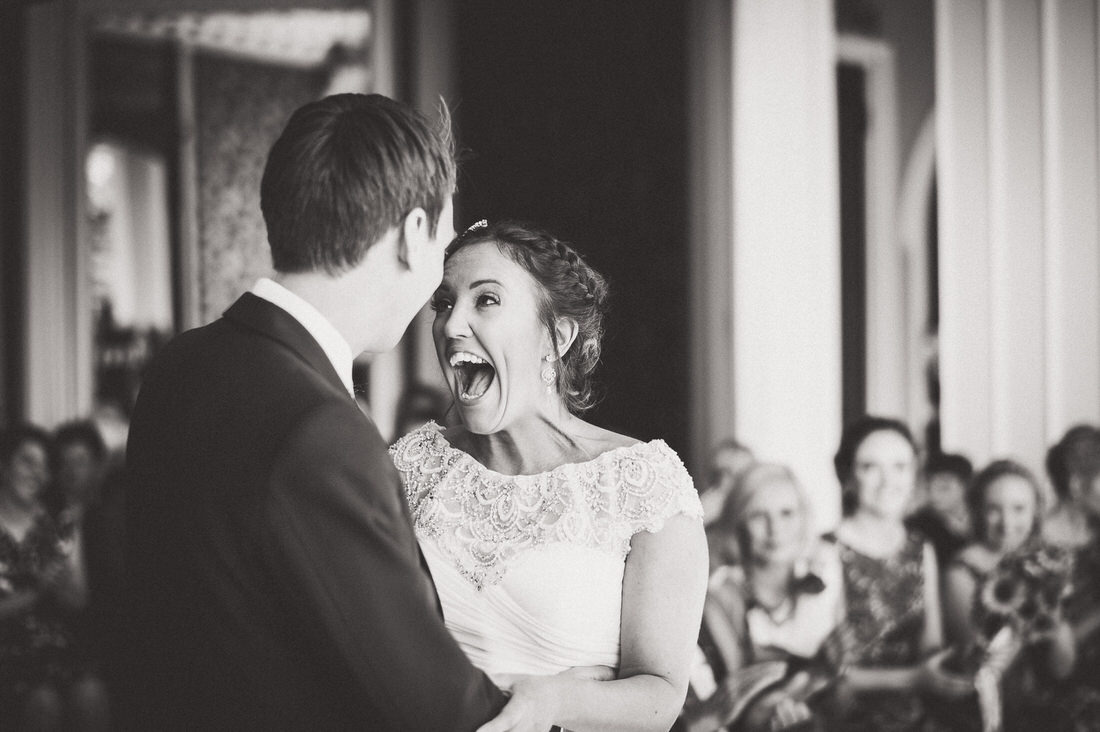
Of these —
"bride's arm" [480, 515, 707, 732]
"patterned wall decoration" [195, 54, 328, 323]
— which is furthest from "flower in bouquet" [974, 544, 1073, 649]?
"patterned wall decoration" [195, 54, 328, 323]

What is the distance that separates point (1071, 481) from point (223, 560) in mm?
3983

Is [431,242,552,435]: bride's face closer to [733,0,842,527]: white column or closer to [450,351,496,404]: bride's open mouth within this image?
[450,351,496,404]: bride's open mouth

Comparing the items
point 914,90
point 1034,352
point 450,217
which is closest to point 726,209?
point 914,90

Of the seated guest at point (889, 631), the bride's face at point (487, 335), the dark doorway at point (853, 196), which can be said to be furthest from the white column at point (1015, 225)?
the bride's face at point (487, 335)

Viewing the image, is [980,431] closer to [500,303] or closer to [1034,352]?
[1034,352]

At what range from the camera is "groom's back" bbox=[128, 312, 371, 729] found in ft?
3.88

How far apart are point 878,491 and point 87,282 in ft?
17.3

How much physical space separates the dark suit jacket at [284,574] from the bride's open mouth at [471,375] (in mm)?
792

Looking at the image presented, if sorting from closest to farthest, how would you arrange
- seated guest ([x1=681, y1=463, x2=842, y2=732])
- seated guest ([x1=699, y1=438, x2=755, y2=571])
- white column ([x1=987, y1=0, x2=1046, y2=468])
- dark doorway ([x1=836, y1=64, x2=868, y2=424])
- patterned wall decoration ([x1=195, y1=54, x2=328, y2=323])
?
seated guest ([x1=681, y1=463, x2=842, y2=732]) → seated guest ([x1=699, y1=438, x2=755, y2=571]) → white column ([x1=987, y1=0, x2=1046, y2=468]) → dark doorway ([x1=836, y1=64, x2=868, y2=424]) → patterned wall decoration ([x1=195, y1=54, x2=328, y2=323])

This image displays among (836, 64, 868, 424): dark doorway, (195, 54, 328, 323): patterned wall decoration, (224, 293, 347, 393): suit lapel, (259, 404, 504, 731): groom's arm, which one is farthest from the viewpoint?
(195, 54, 328, 323): patterned wall decoration

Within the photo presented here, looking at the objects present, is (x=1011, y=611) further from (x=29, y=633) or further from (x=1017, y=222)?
(x=29, y=633)

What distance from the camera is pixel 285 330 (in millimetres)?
1275

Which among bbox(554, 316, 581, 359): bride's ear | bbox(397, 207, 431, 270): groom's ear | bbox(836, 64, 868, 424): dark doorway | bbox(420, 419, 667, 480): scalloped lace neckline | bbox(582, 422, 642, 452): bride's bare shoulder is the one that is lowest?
bbox(420, 419, 667, 480): scalloped lace neckline

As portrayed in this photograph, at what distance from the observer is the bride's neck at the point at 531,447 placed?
2.10 m
